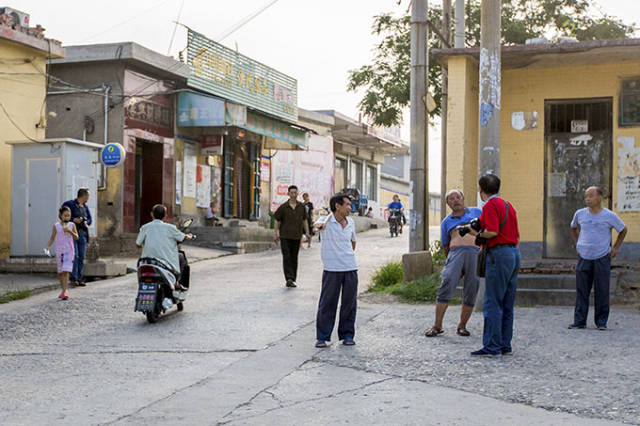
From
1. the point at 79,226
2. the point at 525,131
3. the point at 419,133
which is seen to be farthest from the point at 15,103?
the point at 525,131

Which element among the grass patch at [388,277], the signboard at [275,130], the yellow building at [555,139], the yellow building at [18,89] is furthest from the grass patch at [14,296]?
the signboard at [275,130]

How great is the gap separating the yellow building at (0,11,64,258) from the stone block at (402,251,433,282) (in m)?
8.67

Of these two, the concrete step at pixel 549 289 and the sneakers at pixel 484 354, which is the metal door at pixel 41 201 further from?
the sneakers at pixel 484 354

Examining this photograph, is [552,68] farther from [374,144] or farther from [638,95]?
[374,144]

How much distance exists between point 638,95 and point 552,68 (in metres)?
1.56

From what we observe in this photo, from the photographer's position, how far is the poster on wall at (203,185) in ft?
75.4

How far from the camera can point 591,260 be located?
9.02 m

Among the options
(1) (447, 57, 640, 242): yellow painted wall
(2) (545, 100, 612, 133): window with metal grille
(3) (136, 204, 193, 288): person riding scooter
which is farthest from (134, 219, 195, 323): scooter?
(2) (545, 100, 612, 133): window with metal grille

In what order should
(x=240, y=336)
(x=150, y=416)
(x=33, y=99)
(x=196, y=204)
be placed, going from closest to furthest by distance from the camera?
(x=150, y=416), (x=240, y=336), (x=33, y=99), (x=196, y=204)

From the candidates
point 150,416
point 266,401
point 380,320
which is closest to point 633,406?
point 266,401

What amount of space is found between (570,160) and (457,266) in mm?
6579

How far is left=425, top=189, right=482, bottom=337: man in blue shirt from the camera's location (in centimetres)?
834

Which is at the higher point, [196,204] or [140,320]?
[196,204]

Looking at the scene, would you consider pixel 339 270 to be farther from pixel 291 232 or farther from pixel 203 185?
pixel 203 185
